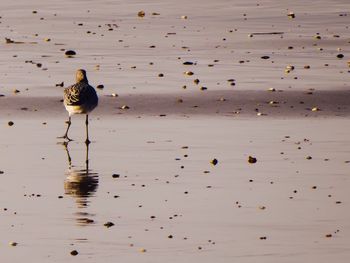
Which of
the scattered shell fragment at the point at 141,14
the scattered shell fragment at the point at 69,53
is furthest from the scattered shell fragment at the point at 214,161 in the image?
the scattered shell fragment at the point at 141,14

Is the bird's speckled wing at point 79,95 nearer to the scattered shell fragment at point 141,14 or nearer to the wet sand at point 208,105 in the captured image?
the wet sand at point 208,105

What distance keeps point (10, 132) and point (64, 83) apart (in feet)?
18.6

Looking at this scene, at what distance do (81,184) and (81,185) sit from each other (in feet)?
0.31

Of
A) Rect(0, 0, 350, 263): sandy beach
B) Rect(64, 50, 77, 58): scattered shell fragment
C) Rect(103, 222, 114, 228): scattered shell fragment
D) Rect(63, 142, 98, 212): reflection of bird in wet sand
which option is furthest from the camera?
Rect(64, 50, 77, 58): scattered shell fragment

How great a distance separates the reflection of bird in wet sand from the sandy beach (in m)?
0.03

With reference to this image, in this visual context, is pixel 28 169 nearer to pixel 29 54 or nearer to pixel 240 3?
pixel 29 54

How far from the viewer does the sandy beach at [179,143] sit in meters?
16.7

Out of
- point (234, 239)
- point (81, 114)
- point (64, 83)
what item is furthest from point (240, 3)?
point (234, 239)

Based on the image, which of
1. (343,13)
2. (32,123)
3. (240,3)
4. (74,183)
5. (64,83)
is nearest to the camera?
(74,183)

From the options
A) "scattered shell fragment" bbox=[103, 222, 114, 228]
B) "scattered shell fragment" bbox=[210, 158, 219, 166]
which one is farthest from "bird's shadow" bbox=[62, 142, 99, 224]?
"scattered shell fragment" bbox=[210, 158, 219, 166]

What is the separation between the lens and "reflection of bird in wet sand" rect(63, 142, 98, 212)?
766 inches

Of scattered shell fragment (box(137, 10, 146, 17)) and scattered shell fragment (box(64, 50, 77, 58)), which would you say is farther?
scattered shell fragment (box(137, 10, 146, 17))

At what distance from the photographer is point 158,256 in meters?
15.7

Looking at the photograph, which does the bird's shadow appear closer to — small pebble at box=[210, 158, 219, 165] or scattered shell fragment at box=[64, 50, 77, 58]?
small pebble at box=[210, 158, 219, 165]
